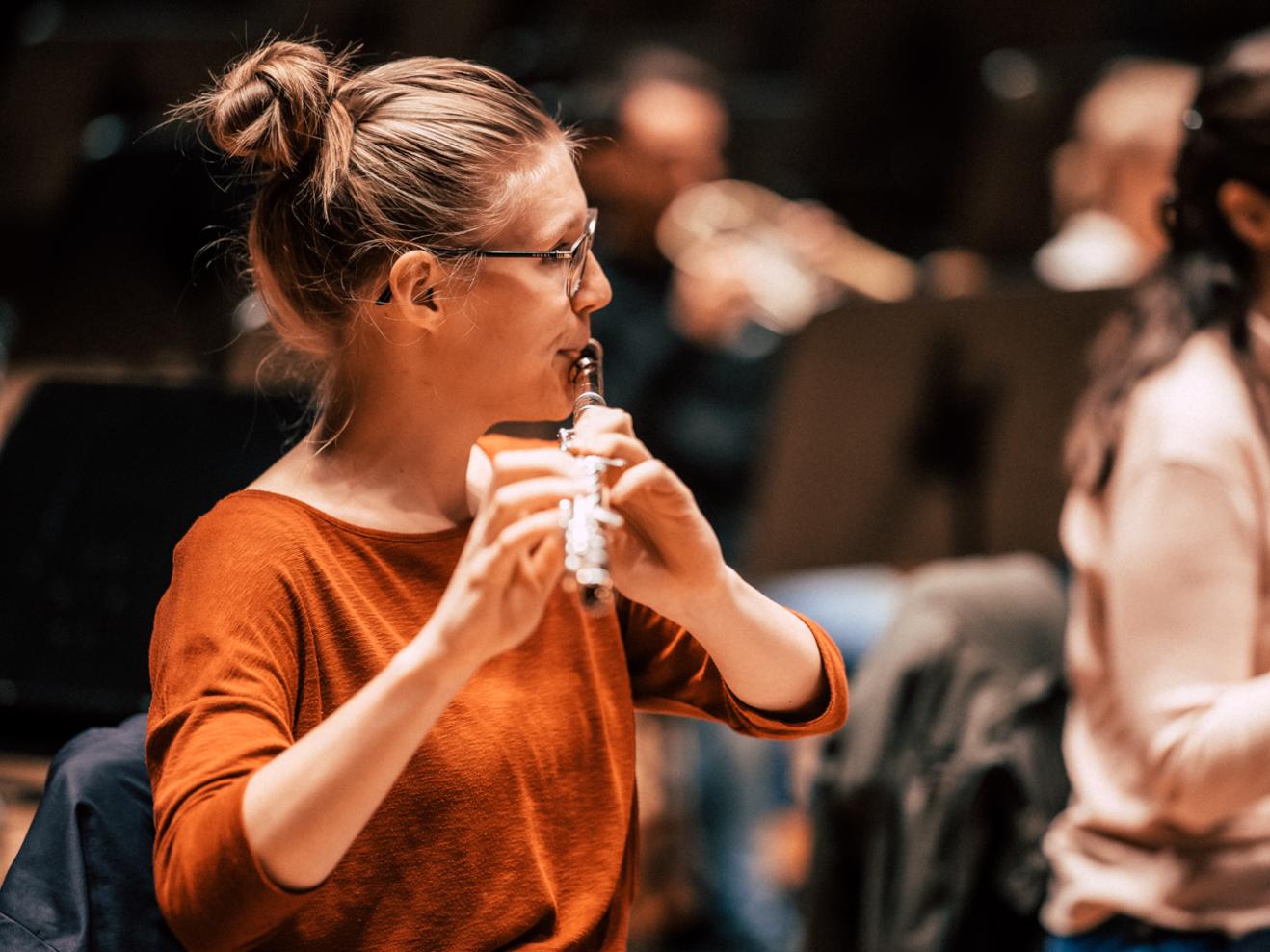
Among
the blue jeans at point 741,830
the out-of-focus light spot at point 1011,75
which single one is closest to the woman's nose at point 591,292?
the blue jeans at point 741,830

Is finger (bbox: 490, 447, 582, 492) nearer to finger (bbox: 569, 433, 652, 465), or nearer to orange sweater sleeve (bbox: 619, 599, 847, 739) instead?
finger (bbox: 569, 433, 652, 465)

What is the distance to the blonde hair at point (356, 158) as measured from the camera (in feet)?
3.24

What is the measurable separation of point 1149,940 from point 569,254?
858mm

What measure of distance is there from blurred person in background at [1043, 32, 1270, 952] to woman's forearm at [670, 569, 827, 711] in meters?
0.41

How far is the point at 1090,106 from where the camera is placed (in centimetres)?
319

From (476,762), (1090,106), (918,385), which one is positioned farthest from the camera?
(1090,106)

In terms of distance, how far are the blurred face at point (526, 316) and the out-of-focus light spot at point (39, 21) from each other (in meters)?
4.13

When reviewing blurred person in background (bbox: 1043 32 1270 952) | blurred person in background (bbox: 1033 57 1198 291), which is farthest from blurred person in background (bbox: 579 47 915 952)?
blurred person in background (bbox: 1043 32 1270 952)

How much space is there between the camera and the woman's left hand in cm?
93

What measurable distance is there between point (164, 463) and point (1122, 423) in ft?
2.98

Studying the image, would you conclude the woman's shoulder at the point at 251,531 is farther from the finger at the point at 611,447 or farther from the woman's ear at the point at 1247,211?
the woman's ear at the point at 1247,211

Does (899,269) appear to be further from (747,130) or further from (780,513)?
(780,513)

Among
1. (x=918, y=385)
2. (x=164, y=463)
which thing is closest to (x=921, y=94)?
(x=918, y=385)

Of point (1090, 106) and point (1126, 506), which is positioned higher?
point (1090, 106)
